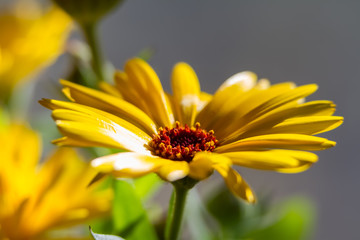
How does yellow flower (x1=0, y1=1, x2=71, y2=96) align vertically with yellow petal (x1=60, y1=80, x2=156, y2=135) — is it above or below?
above

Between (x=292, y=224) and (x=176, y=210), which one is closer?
(x=176, y=210)

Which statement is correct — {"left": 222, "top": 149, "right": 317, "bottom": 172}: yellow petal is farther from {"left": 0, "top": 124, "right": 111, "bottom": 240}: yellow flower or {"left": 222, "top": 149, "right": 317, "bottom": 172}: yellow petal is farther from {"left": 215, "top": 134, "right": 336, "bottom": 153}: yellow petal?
{"left": 0, "top": 124, "right": 111, "bottom": 240}: yellow flower

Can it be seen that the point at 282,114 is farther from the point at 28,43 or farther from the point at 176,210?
the point at 28,43

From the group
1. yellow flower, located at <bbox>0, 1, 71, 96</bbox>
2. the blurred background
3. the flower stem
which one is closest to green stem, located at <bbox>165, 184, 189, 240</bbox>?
the flower stem

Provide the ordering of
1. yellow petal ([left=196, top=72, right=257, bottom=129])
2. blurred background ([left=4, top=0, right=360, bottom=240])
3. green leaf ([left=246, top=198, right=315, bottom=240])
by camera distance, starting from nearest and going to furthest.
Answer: yellow petal ([left=196, top=72, right=257, bottom=129])
green leaf ([left=246, top=198, right=315, bottom=240])
blurred background ([left=4, top=0, right=360, bottom=240])

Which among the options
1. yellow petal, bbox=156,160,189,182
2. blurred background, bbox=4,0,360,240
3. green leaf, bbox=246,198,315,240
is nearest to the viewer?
yellow petal, bbox=156,160,189,182

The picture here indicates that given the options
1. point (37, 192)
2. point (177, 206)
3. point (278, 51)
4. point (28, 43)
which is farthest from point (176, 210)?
point (278, 51)

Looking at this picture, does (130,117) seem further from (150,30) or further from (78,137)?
(150,30)

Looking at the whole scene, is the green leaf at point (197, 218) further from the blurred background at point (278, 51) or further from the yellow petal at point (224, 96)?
the blurred background at point (278, 51)
